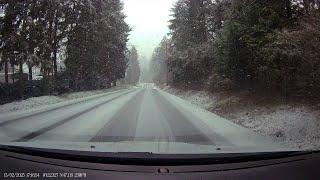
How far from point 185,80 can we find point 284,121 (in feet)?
104

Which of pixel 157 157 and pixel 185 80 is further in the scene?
pixel 185 80

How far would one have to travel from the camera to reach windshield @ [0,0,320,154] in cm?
1020

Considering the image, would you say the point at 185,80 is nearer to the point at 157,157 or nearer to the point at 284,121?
the point at 284,121

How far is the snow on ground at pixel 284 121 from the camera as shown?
11125 millimetres

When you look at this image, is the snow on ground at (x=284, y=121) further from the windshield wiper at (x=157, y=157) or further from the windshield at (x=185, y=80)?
the windshield wiper at (x=157, y=157)

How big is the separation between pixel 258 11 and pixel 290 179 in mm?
16261

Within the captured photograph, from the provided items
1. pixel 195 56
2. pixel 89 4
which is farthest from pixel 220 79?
pixel 89 4

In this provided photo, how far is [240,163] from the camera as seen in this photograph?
13.3 ft

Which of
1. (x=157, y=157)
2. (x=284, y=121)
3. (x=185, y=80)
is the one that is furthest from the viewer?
(x=185, y=80)

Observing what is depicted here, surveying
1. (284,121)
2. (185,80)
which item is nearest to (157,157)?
(284,121)

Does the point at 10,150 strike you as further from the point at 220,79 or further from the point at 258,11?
the point at 220,79

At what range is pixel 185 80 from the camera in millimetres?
45906

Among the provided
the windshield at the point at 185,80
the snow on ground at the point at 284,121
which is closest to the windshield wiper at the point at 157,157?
the windshield at the point at 185,80

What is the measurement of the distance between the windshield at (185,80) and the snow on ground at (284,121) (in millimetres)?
42
